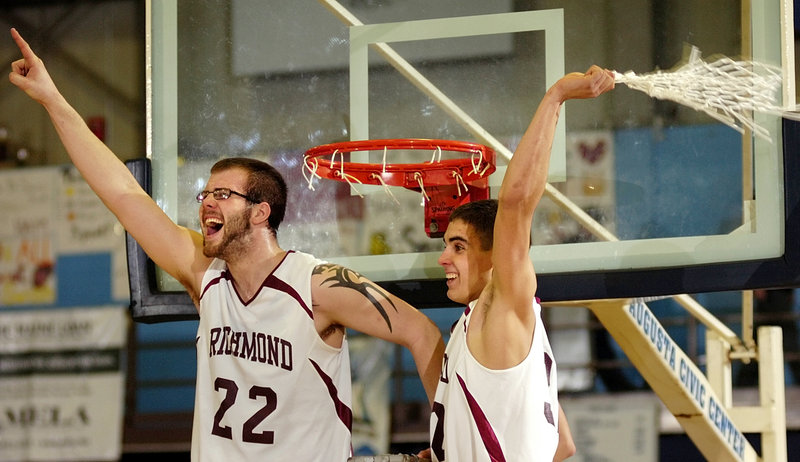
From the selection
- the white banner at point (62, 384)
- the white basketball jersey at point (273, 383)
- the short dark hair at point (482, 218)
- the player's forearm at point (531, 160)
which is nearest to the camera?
the player's forearm at point (531, 160)

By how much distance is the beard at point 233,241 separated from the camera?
275cm

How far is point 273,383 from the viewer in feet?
8.70

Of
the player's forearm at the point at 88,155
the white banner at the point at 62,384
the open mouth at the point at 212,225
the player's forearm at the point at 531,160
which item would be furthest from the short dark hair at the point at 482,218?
the white banner at the point at 62,384

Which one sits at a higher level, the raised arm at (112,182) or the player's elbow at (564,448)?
the raised arm at (112,182)

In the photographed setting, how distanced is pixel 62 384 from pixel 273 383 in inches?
223

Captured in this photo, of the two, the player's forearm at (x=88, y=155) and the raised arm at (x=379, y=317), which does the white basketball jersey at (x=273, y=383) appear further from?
the player's forearm at (x=88, y=155)

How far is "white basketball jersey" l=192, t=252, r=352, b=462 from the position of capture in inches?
103

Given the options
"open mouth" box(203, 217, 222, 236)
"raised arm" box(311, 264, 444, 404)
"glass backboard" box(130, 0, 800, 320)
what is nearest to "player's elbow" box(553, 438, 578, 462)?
"raised arm" box(311, 264, 444, 404)

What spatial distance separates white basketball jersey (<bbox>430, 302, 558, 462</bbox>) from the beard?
0.77 m

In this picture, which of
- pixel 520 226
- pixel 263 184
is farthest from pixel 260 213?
pixel 520 226

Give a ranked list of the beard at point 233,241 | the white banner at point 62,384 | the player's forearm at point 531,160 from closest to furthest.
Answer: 1. the player's forearm at point 531,160
2. the beard at point 233,241
3. the white banner at point 62,384

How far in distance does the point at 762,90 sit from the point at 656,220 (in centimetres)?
47

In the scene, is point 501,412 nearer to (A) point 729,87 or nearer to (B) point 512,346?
(B) point 512,346

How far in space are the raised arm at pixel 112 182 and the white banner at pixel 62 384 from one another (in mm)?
5099
